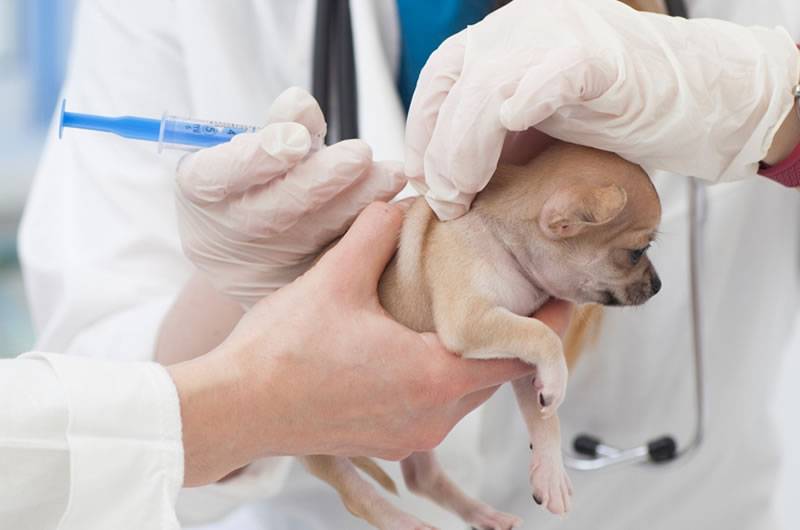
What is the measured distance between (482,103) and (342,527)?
30.6 inches

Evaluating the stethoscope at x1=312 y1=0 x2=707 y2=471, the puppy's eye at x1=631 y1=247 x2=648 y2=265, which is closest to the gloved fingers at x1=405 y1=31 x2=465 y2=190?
the puppy's eye at x1=631 y1=247 x2=648 y2=265

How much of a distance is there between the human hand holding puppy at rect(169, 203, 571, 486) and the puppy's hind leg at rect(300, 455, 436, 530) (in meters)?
0.10

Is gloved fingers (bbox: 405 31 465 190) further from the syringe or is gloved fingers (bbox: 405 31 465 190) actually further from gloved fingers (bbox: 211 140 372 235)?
the syringe

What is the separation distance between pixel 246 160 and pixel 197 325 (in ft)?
1.17

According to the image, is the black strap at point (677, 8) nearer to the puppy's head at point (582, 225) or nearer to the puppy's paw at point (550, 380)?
the puppy's head at point (582, 225)

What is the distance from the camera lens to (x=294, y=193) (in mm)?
933

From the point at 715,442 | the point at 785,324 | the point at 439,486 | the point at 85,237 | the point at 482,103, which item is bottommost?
the point at 715,442

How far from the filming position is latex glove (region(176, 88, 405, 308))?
0.91 m

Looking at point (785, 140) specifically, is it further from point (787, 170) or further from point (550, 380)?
point (550, 380)

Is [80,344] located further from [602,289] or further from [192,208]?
[602,289]

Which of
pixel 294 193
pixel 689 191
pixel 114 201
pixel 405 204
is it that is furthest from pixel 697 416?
pixel 114 201

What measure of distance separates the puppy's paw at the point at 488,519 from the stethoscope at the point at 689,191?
0.22 m

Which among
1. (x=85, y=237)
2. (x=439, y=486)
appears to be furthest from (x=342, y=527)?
(x=85, y=237)

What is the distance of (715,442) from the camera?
4.62 ft
